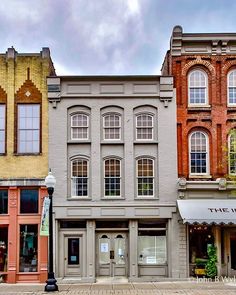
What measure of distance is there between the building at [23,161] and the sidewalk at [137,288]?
Result: 1477 millimetres

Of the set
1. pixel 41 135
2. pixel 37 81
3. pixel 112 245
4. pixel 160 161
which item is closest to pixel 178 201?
pixel 160 161

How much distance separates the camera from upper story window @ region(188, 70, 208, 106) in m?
26.8

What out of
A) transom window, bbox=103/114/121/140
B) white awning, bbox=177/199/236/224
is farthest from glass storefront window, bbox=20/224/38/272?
white awning, bbox=177/199/236/224

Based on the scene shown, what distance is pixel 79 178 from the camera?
85.5ft

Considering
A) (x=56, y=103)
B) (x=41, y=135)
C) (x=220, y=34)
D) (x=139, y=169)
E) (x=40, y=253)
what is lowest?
(x=40, y=253)

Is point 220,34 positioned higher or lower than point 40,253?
higher

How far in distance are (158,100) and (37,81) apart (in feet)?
20.4

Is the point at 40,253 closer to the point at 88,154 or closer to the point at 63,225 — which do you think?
the point at 63,225

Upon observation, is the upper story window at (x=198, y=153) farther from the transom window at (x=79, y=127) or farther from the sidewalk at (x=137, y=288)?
the sidewalk at (x=137, y=288)

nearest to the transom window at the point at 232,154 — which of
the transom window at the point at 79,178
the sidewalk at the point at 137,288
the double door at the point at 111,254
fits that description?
the sidewalk at the point at 137,288

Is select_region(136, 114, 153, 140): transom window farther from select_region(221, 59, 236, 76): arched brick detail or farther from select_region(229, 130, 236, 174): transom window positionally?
select_region(221, 59, 236, 76): arched brick detail

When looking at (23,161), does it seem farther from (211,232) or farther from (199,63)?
(199,63)

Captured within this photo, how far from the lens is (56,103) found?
26234 mm

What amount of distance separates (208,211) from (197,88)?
6396 mm
